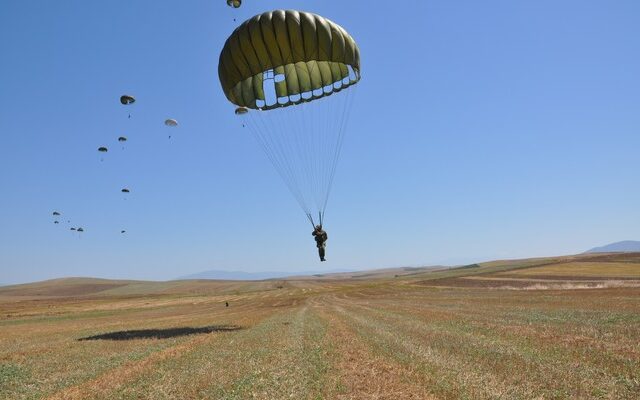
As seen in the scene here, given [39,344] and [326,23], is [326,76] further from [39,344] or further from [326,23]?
[39,344]

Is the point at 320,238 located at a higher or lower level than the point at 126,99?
lower

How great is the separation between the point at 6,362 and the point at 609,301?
35955 mm

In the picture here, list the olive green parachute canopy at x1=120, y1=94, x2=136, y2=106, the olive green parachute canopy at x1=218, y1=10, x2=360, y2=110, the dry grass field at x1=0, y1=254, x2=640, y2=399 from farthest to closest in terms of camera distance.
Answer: the olive green parachute canopy at x1=120, y1=94, x2=136, y2=106, the olive green parachute canopy at x1=218, y1=10, x2=360, y2=110, the dry grass field at x1=0, y1=254, x2=640, y2=399

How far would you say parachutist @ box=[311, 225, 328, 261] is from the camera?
2823 cm

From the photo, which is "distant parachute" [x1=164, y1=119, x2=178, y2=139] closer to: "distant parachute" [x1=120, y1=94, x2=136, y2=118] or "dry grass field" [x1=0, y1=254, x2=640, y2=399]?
"distant parachute" [x1=120, y1=94, x2=136, y2=118]

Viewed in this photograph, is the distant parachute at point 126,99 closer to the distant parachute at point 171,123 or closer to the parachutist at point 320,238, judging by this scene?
the distant parachute at point 171,123

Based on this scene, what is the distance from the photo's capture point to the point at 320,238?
2850cm

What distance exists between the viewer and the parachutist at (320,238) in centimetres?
2823

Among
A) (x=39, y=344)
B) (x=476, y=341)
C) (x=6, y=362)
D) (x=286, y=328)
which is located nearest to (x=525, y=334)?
(x=476, y=341)

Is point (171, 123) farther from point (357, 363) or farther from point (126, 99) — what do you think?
point (357, 363)

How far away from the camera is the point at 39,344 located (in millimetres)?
24734

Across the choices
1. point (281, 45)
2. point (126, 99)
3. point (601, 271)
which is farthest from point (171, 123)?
point (601, 271)

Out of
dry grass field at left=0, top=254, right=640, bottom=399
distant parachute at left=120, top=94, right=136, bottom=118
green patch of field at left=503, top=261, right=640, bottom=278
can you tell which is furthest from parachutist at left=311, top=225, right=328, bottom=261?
green patch of field at left=503, top=261, right=640, bottom=278

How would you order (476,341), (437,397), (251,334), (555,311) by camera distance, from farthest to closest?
(555,311), (251,334), (476,341), (437,397)
